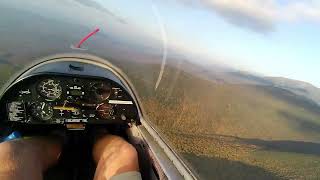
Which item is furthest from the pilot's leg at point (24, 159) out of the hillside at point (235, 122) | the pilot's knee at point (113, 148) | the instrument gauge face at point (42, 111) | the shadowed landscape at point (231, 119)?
the hillside at point (235, 122)

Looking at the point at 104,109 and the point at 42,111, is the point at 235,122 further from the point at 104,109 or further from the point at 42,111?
the point at 42,111

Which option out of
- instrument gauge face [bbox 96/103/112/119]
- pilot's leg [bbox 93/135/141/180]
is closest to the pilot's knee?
pilot's leg [bbox 93/135/141/180]

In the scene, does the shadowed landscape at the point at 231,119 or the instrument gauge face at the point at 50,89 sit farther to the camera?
the shadowed landscape at the point at 231,119

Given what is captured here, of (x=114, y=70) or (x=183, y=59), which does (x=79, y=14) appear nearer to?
(x=114, y=70)

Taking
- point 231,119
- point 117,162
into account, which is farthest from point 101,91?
point 231,119

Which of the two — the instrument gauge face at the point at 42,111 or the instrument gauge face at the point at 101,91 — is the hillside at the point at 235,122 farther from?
the instrument gauge face at the point at 42,111

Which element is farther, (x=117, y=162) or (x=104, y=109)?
(x=104, y=109)

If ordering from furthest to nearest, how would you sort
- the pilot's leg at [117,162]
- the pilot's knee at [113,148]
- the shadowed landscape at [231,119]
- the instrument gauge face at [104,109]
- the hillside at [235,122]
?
the hillside at [235,122] < the shadowed landscape at [231,119] < the instrument gauge face at [104,109] < the pilot's knee at [113,148] < the pilot's leg at [117,162]
